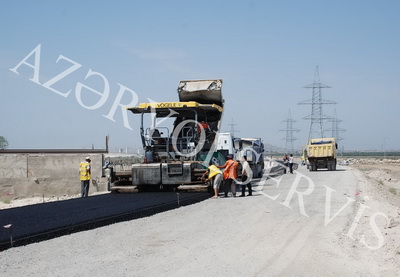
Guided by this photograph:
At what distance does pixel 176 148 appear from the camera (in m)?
15.2

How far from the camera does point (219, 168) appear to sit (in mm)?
15320

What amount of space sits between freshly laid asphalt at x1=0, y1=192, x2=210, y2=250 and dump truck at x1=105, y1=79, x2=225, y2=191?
51cm

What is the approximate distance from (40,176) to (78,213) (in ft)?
30.5

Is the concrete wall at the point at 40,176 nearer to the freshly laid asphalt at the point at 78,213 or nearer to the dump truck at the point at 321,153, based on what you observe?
the freshly laid asphalt at the point at 78,213

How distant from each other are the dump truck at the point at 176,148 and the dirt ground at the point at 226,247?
3.29 m

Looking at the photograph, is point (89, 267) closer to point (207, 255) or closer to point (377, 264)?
point (207, 255)

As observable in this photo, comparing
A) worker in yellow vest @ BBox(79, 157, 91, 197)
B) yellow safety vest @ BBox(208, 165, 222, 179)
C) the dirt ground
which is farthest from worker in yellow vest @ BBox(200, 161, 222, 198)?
worker in yellow vest @ BBox(79, 157, 91, 197)

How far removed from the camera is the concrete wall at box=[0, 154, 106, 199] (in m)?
18.7

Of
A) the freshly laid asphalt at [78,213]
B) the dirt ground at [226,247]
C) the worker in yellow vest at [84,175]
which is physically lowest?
the dirt ground at [226,247]

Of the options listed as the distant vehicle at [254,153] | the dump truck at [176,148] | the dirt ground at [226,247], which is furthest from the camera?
the distant vehicle at [254,153]

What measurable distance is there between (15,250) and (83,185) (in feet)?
30.1

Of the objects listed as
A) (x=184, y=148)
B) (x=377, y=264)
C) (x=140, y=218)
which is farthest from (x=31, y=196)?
(x=377, y=264)

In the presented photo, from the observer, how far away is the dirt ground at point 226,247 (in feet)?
20.6

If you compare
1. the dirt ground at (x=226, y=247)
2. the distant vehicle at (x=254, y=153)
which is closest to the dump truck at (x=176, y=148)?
the dirt ground at (x=226, y=247)
